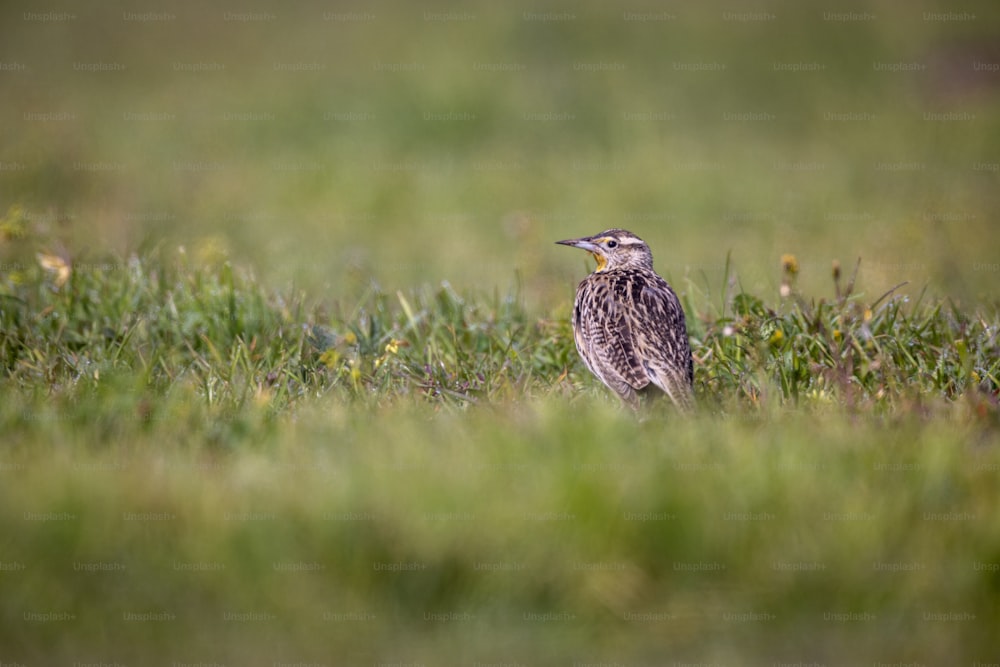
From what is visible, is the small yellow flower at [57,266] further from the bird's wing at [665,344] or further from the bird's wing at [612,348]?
the bird's wing at [665,344]

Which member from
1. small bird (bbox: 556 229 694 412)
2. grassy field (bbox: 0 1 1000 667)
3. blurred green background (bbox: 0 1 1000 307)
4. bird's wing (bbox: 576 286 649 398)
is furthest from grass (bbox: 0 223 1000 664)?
blurred green background (bbox: 0 1 1000 307)

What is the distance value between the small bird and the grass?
1.33ft

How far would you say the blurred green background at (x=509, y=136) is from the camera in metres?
9.92

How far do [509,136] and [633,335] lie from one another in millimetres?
7660

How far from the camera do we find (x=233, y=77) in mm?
15266

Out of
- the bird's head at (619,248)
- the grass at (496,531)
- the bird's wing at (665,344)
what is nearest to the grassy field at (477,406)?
the grass at (496,531)

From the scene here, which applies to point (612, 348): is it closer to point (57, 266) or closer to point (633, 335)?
point (633, 335)

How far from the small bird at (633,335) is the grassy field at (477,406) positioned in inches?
9.4

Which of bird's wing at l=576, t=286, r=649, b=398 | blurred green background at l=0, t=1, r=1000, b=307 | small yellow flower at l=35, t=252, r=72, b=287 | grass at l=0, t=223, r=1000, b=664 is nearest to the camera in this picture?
grass at l=0, t=223, r=1000, b=664

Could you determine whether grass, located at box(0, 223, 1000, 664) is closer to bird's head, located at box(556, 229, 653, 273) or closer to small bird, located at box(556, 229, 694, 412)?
small bird, located at box(556, 229, 694, 412)

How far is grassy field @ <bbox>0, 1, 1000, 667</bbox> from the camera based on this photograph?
12.8 feet

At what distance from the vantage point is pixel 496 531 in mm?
4035

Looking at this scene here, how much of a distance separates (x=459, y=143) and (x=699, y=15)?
17.8ft

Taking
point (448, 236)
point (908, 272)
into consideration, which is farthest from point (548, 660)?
point (448, 236)
